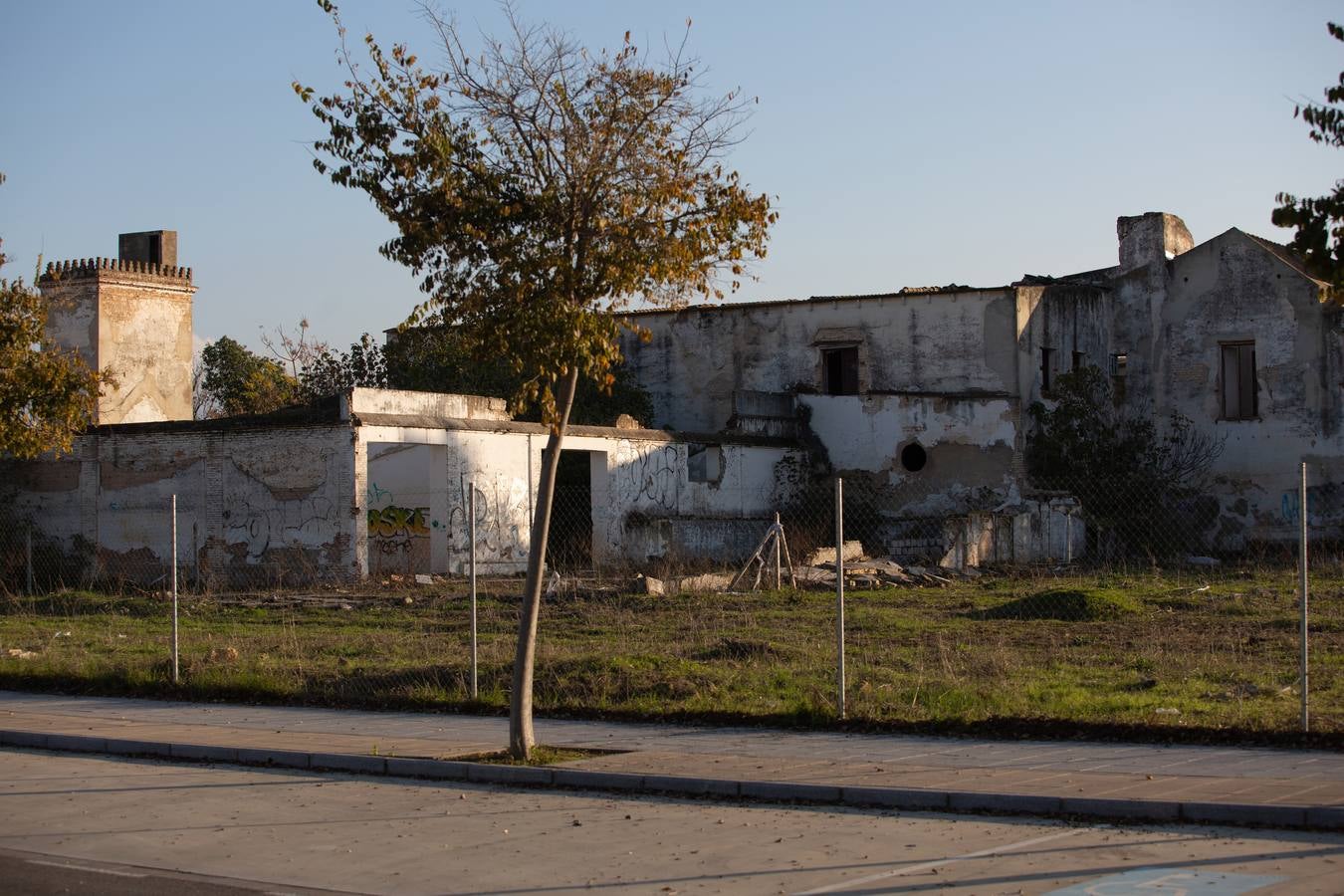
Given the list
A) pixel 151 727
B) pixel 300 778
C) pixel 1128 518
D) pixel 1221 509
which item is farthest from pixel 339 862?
pixel 1221 509

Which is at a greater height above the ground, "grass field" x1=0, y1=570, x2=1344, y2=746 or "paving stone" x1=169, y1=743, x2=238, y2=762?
"grass field" x1=0, y1=570, x2=1344, y2=746

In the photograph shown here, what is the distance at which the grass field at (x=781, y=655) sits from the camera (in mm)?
12820

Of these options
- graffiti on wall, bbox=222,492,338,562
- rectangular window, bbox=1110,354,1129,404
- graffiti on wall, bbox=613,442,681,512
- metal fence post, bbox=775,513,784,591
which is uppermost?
rectangular window, bbox=1110,354,1129,404

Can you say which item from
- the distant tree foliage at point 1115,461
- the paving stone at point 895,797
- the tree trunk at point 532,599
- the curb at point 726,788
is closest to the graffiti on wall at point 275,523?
the curb at point 726,788

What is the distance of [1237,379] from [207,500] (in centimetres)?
2658

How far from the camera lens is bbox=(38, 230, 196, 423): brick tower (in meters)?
42.4

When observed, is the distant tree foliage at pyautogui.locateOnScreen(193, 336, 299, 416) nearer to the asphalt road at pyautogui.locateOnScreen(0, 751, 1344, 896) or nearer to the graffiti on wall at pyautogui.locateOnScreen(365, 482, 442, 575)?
the graffiti on wall at pyautogui.locateOnScreen(365, 482, 442, 575)

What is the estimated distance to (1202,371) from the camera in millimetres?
39125

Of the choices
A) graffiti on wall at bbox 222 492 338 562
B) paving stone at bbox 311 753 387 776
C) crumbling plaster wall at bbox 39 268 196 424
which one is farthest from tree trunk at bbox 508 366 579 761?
crumbling plaster wall at bbox 39 268 196 424

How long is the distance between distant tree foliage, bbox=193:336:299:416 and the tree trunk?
38121 millimetres

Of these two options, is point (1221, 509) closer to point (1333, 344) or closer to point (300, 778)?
point (1333, 344)

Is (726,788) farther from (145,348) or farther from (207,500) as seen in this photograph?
(145,348)

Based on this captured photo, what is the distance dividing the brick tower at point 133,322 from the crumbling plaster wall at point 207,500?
9.40m

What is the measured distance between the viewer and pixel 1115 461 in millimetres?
37812
